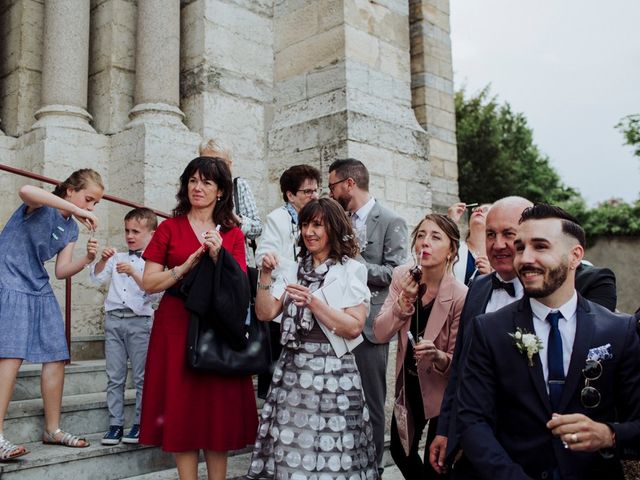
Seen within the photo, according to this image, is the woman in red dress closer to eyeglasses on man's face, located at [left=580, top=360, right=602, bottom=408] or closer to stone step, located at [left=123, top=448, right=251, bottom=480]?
stone step, located at [left=123, top=448, right=251, bottom=480]

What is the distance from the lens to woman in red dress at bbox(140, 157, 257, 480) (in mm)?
3105

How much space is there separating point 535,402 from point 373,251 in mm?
1898

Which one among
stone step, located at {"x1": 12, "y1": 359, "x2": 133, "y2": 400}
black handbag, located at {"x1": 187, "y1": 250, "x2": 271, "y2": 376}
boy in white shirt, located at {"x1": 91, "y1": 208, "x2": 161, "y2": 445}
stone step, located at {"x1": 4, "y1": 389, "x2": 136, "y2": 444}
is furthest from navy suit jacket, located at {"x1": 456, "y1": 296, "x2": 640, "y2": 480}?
stone step, located at {"x1": 12, "y1": 359, "x2": 133, "y2": 400}

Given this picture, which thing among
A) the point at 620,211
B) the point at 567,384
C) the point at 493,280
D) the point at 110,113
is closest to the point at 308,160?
the point at 110,113

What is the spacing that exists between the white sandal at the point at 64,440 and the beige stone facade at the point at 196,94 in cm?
233

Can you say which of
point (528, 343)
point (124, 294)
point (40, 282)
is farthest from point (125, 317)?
point (528, 343)

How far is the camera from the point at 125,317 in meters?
4.06

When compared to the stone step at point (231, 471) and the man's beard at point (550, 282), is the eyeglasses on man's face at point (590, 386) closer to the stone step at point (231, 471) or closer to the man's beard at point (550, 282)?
the man's beard at point (550, 282)

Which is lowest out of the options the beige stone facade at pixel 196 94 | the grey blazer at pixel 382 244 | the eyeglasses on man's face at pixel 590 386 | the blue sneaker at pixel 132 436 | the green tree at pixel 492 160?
the blue sneaker at pixel 132 436

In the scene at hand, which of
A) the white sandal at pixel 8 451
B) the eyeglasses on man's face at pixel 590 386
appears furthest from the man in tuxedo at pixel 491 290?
the white sandal at pixel 8 451

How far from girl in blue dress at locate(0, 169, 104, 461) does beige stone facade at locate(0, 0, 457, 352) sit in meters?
2.00

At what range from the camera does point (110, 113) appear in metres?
6.30

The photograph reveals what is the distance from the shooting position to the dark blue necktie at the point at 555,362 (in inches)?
84.0

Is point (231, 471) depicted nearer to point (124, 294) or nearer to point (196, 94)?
point (124, 294)
